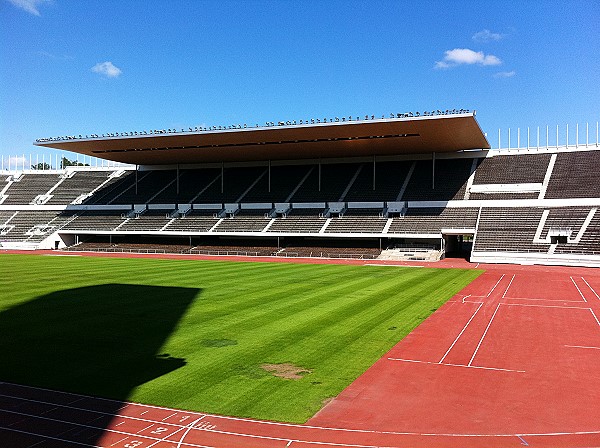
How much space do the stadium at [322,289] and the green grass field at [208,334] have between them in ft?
0.34

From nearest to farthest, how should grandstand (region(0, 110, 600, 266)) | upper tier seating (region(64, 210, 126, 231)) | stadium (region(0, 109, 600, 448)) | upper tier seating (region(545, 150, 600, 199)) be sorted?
1. stadium (region(0, 109, 600, 448))
2. grandstand (region(0, 110, 600, 266))
3. upper tier seating (region(545, 150, 600, 199))
4. upper tier seating (region(64, 210, 126, 231))

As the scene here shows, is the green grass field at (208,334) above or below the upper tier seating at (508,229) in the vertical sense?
below

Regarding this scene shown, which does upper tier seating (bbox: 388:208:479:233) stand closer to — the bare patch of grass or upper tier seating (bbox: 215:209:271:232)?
upper tier seating (bbox: 215:209:271:232)

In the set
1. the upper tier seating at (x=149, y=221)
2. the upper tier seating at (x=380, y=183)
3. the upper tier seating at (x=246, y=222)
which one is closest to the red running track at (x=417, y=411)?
the upper tier seating at (x=246, y=222)

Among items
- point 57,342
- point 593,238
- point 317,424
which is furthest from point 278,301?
point 593,238

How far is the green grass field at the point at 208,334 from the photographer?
11.0 meters

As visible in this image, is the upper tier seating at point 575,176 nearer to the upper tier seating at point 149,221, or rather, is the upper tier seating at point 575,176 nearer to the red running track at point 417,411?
the red running track at point 417,411

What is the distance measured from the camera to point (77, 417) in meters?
9.62

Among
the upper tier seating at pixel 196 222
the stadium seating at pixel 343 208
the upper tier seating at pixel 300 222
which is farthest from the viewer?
the upper tier seating at pixel 196 222

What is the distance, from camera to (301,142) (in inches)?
2124

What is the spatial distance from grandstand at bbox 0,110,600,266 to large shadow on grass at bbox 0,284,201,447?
30455 mm

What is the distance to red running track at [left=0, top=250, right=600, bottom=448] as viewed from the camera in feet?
28.9

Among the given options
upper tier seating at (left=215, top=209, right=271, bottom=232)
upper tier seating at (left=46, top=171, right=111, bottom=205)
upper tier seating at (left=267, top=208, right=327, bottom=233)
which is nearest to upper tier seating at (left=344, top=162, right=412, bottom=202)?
upper tier seating at (left=267, top=208, right=327, bottom=233)

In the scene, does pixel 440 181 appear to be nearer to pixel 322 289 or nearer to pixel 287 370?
pixel 322 289
